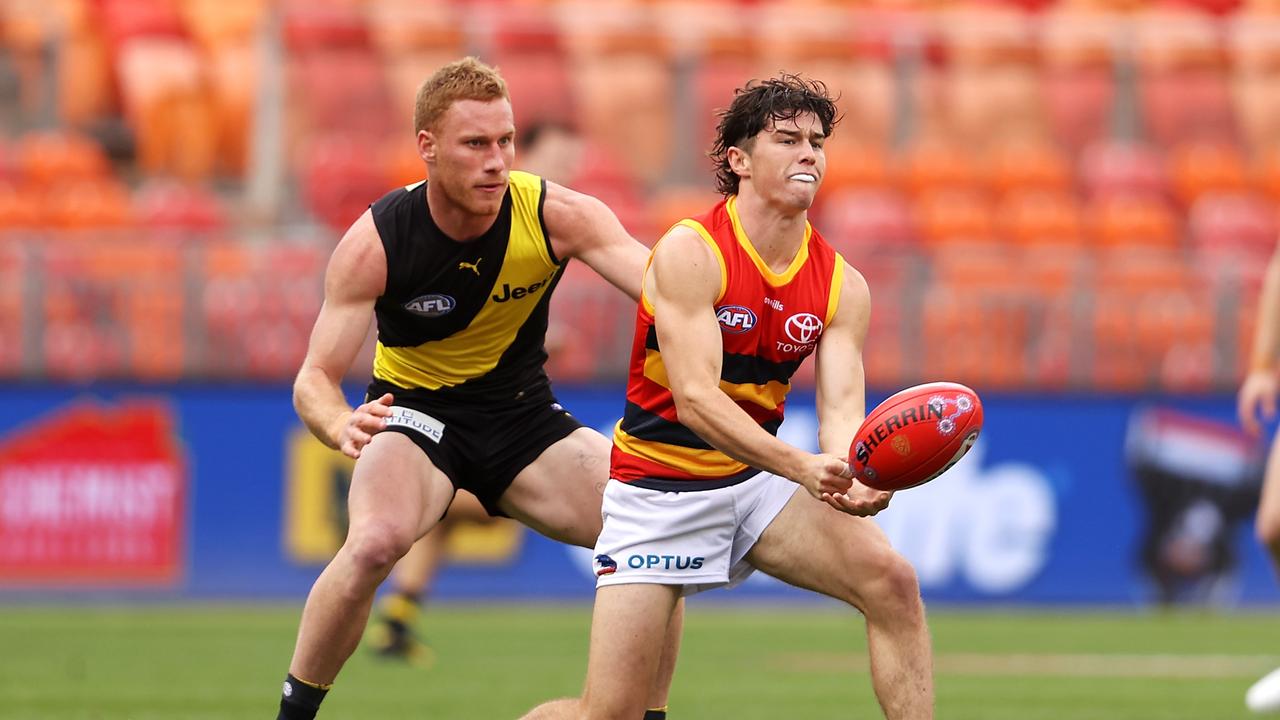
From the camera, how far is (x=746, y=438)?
19.4ft

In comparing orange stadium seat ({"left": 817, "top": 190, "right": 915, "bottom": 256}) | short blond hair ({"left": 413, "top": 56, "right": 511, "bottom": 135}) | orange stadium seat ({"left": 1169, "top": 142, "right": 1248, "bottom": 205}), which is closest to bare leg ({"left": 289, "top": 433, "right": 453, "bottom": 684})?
short blond hair ({"left": 413, "top": 56, "right": 511, "bottom": 135})

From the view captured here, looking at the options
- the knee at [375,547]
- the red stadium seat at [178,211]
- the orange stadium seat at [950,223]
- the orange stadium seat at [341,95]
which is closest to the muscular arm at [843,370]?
the knee at [375,547]

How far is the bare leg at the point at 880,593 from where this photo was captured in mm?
6051

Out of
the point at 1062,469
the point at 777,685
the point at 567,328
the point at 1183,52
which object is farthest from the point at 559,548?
the point at 1183,52

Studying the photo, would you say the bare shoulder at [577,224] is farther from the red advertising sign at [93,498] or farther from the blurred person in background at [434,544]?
the red advertising sign at [93,498]

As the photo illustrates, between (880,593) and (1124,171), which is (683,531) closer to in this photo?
(880,593)

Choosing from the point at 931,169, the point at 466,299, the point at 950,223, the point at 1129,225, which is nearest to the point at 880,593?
the point at 466,299

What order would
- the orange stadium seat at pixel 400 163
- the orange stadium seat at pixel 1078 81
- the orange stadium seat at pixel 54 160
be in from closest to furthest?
the orange stadium seat at pixel 400 163, the orange stadium seat at pixel 54 160, the orange stadium seat at pixel 1078 81

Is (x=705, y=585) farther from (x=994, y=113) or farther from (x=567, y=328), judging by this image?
(x=994, y=113)

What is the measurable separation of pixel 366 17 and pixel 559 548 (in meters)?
6.23

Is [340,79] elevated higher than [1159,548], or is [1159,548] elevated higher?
[340,79]

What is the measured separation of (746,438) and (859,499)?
14.9 inches

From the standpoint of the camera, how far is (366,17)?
18766 mm

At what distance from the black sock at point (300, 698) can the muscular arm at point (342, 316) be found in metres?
0.84
